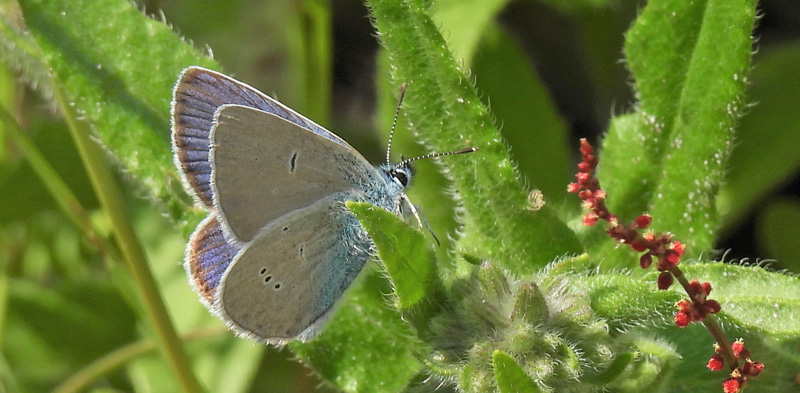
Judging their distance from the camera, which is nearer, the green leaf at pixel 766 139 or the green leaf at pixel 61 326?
the green leaf at pixel 766 139

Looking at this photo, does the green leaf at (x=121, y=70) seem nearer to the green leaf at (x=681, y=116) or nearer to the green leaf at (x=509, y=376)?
the green leaf at (x=509, y=376)

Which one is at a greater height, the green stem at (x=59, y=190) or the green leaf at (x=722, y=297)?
the green leaf at (x=722, y=297)

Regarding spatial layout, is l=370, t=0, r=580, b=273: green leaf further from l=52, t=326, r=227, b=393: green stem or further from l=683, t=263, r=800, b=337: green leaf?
l=52, t=326, r=227, b=393: green stem

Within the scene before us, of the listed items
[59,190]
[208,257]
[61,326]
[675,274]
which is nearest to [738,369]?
[675,274]

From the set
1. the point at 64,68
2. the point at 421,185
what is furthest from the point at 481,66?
the point at 64,68

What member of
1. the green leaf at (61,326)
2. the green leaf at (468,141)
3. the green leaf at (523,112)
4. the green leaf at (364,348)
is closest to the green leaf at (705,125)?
the green leaf at (468,141)

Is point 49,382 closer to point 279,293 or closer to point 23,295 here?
point 23,295
